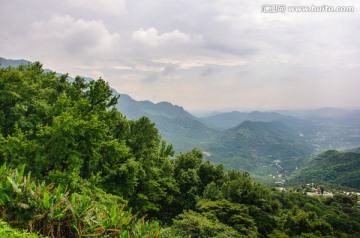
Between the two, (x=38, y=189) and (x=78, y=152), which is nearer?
(x=38, y=189)

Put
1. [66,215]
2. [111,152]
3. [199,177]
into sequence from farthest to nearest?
[199,177]
[111,152]
[66,215]

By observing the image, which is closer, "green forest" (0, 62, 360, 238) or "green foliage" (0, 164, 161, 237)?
"green foliage" (0, 164, 161, 237)

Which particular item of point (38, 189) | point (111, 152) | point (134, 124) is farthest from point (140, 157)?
point (38, 189)

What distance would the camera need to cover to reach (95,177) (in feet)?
64.3

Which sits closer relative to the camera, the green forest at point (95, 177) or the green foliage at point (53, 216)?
the green foliage at point (53, 216)

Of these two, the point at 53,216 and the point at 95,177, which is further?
the point at 95,177

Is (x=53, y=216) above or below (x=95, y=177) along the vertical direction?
above

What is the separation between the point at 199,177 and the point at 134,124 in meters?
13.0

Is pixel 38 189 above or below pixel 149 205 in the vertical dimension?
above

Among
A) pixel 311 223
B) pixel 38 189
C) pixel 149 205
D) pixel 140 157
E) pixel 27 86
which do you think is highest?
pixel 27 86

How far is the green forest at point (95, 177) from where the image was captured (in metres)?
5.90

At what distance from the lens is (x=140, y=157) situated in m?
29.2

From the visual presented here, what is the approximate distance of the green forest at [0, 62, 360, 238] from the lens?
590 centimetres

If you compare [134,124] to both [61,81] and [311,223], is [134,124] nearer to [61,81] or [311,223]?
[61,81]
